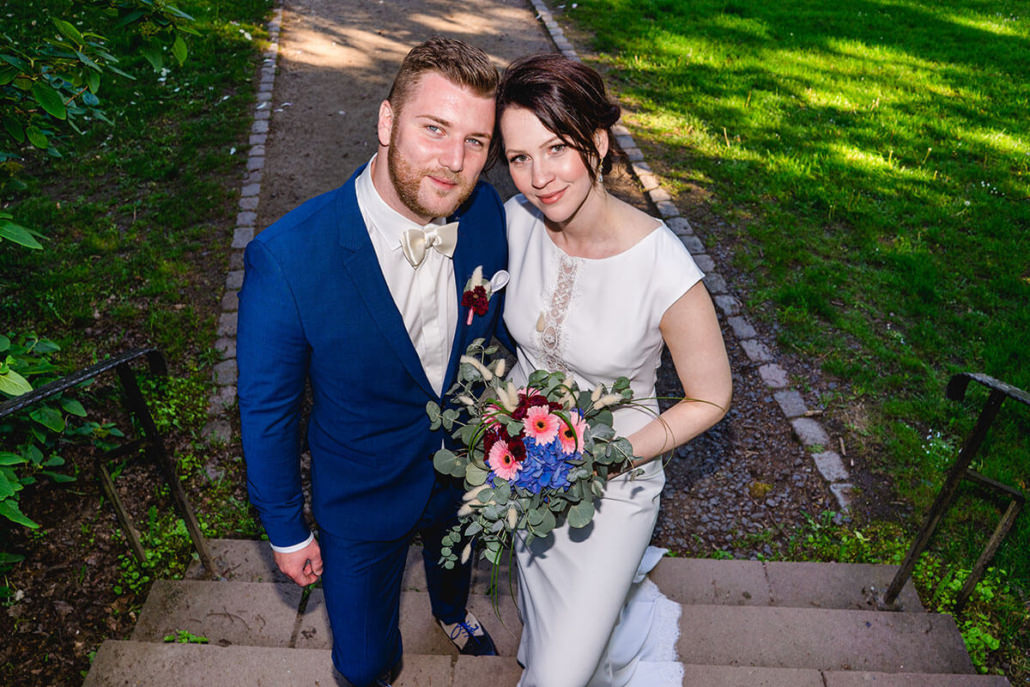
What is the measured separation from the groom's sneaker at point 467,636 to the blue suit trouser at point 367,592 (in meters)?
0.49

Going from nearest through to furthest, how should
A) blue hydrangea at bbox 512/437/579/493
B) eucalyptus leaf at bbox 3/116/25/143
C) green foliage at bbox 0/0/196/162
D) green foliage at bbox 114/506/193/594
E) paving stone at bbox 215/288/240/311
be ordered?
blue hydrangea at bbox 512/437/579/493 → green foliage at bbox 0/0/196/162 → eucalyptus leaf at bbox 3/116/25/143 → green foliage at bbox 114/506/193/594 → paving stone at bbox 215/288/240/311

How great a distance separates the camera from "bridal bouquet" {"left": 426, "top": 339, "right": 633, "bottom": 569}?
2.31 meters

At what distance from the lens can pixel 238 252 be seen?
6.56 meters

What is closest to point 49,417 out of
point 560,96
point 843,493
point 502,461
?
point 502,461

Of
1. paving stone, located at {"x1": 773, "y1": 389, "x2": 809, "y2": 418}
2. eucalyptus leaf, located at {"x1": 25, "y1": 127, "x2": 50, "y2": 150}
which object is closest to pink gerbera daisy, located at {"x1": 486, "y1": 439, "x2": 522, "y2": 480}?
eucalyptus leaf, located at {"x1": 25, "y1": 127, "x2": 50, "y2": 150}

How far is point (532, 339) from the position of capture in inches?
124

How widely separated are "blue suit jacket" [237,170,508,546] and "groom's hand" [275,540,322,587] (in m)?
0.06

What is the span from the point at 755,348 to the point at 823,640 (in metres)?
2.59

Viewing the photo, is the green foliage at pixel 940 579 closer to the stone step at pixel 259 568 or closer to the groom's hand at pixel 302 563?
the stone step at pixel 259 568

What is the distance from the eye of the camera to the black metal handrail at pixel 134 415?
109 inches

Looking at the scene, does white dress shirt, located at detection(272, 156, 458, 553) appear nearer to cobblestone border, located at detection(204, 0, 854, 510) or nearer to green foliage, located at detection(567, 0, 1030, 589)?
cobblestone border, located at detection(204, 0, 854, 510)

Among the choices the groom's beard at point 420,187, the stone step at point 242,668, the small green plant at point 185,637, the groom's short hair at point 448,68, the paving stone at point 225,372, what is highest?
the groom's short hair at point 448,68

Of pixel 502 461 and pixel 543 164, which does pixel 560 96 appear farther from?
pixel 502 461

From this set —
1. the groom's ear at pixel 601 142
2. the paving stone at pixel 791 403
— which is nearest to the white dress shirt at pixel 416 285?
the groom's ear at pixel 601 142
